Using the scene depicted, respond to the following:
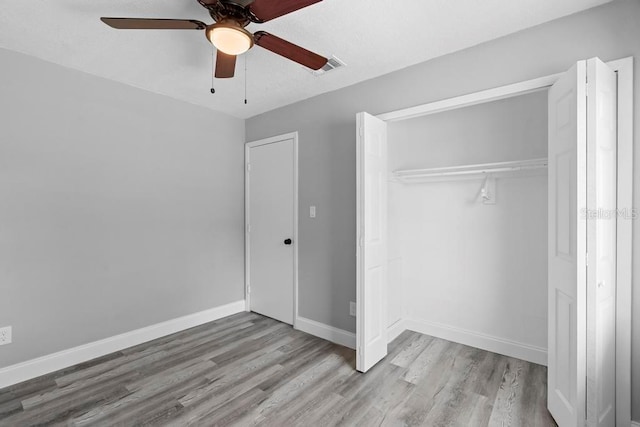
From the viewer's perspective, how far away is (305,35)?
7.10ft

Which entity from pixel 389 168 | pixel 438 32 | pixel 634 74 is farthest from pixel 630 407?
pixel 438 32

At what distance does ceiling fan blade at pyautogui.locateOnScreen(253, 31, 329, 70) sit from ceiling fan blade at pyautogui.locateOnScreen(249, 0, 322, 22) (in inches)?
4.4

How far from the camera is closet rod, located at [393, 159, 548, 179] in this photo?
2533 mm

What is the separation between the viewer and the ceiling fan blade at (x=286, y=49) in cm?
→ 171

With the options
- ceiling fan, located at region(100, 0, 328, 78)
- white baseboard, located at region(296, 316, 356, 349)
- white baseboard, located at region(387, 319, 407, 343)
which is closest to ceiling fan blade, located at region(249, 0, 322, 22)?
ceiling fan, located at region(100, 0, 328, 78)

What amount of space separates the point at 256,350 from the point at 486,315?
7.19 feet

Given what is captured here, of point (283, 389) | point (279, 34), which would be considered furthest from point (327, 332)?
Answer: point (279, 34)

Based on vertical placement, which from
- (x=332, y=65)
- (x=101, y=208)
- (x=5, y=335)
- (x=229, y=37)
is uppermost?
(x=332, y=65)

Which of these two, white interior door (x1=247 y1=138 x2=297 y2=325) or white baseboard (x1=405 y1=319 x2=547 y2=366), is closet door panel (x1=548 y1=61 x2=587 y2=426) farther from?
white interior door (x1=247 y1=138 x2=297 y2=325)

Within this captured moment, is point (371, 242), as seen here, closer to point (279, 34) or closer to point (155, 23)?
point (279, 34)

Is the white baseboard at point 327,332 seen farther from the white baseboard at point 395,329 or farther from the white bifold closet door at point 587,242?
the white bifold closet door at point 587,242

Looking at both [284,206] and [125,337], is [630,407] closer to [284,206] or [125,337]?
[284,206]

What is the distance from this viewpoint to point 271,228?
3785 mm

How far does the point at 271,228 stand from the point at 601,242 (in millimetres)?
2979
